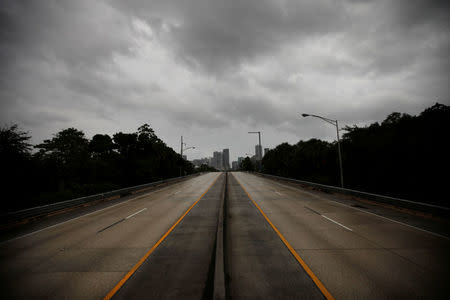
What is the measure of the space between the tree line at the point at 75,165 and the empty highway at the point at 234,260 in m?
11.1

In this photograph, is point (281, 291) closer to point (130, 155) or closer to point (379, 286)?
point (379, 286)

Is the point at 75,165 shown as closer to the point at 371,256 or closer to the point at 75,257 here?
the point at 75,257

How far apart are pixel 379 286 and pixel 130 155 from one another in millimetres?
48983

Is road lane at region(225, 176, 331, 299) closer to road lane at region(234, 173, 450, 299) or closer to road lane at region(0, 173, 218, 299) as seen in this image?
road lane at region(234, 173, 450, 299)

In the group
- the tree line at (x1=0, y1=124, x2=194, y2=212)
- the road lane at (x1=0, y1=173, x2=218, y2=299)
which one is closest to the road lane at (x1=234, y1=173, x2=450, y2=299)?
the road lane at (x1=0, y1=173, x2=218, y2=299)

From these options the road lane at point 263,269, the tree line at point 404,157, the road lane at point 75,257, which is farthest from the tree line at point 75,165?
the tree line at point 404,157

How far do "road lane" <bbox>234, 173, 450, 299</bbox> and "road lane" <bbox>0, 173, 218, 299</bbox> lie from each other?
5957mm

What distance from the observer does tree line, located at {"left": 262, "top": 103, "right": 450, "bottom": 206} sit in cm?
1628

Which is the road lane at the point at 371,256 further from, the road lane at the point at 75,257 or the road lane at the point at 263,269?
the road lane at the point at 75,257

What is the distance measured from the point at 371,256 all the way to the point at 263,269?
3.84m

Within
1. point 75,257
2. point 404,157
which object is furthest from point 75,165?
point 404,157

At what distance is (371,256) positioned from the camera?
5.77m

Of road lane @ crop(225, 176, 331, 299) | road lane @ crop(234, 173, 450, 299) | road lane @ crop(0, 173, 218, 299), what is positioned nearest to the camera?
road lane @ crop(225, 176, 331, 299)

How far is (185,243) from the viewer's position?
272 inches
